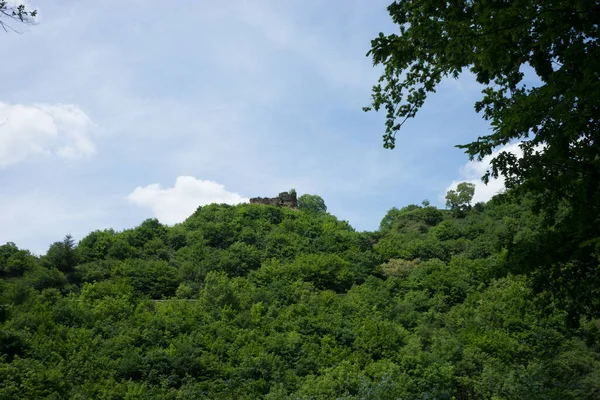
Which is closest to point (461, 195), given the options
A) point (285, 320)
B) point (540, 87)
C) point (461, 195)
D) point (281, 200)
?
point (461, 195)

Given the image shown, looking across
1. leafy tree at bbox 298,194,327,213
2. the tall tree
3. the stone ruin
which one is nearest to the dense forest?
the tall tree

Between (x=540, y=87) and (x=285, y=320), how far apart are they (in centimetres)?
2034

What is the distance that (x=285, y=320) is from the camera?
24.6m

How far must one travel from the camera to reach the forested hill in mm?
15953

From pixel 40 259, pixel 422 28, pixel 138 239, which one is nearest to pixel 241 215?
pixel 138 239

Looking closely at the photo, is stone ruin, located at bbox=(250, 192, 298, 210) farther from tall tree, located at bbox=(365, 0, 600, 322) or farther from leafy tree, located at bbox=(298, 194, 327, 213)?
tall tree, located at bbox=(365, 0, 600, 322)

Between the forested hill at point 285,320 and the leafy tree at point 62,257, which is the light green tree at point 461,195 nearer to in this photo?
the forested hill at point 285,320

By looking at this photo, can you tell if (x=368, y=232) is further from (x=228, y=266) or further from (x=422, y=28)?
(x=422, y=28)

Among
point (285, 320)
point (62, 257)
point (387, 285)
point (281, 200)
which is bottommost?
point (285, 320)

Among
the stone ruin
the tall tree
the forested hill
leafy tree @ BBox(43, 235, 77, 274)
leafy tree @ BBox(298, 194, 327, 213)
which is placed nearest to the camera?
the tall tree

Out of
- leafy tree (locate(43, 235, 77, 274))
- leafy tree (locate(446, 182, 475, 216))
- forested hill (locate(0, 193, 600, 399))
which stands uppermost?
leafy tree (locate(446, 182, 475, 216))

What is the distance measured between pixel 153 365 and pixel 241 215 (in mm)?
25763

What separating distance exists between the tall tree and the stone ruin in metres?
46.2

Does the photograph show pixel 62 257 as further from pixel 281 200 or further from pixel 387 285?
pixel 281 200
